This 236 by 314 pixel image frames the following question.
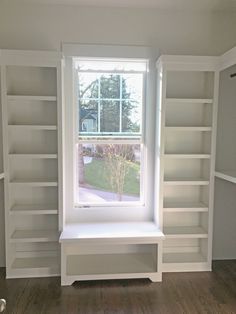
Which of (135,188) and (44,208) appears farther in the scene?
(135,188)

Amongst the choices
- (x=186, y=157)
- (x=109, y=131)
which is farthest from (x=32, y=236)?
(x=186, y=157)

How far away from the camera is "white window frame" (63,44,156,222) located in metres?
3.02

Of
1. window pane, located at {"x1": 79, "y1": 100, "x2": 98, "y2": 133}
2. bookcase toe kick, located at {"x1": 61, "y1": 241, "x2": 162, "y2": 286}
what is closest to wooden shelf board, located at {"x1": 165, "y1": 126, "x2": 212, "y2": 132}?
window pane, located at {"x1": 79, "y1": 100, "x2": 98, "y2": 133}

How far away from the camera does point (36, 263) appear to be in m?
3.02

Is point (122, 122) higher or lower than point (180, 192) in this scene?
higher

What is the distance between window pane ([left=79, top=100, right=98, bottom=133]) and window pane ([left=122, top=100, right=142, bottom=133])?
0.31 m

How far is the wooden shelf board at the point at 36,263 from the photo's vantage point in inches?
116

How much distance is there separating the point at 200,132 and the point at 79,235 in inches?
66.4

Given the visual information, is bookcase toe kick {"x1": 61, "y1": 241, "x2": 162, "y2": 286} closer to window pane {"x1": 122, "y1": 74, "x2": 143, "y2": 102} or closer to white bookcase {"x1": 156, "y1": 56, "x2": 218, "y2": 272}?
white bookcase {"x1": 156, "y1": 56, "x2": 218, "y2": 272}

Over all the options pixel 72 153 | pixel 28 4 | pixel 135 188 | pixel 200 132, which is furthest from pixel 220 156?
pixel 28 4

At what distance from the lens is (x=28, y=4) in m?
2.93

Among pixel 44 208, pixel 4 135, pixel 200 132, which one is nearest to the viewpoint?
pixel 4 135

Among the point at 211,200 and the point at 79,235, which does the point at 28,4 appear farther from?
the point at 211,200

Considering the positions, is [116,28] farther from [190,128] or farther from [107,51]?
[190,128]
